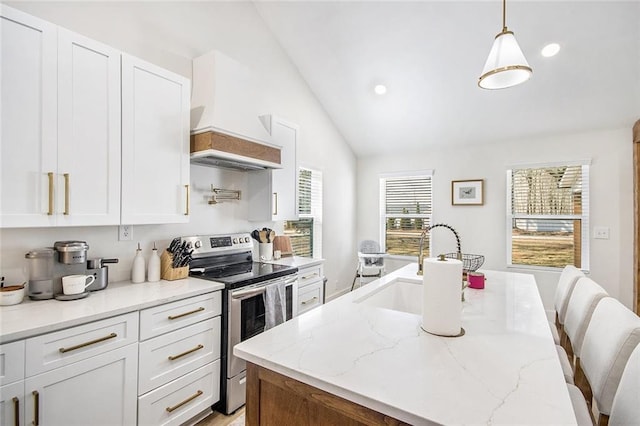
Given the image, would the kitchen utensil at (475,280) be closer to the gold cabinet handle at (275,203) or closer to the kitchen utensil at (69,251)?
the gold cabinet handle at (275,203)

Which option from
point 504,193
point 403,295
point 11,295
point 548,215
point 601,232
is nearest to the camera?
point 11,295

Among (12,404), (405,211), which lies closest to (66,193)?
(12,404)

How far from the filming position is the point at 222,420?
2150mm

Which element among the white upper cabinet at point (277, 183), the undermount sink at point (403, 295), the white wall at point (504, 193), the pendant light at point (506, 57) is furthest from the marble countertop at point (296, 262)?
the white wall at point (504, 193)

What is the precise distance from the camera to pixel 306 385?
0.93 m

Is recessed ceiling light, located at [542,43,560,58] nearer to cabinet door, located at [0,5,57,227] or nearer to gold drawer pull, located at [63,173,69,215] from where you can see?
cabinet door, located at [0,5,57,227]

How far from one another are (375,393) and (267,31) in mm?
3816

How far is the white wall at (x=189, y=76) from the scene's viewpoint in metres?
1.99

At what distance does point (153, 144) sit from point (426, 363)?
2.07m

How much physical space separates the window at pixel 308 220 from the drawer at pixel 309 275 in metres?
0.88

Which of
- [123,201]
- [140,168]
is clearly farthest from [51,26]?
[123,201]

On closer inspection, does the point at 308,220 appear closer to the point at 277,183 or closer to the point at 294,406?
the point at 277,183

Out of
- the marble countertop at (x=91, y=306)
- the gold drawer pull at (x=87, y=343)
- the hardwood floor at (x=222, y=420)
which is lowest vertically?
the hardwood floor at (x=222, y=420)

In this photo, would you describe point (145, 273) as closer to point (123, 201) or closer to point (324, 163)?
point (123, 201)
